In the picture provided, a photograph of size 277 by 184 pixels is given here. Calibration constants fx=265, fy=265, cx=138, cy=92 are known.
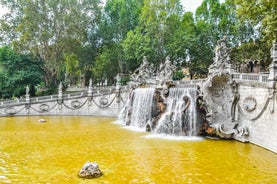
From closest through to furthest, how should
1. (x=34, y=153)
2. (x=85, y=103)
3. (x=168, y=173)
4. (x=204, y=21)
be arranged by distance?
(x=168, y=173) < (x=34, y=153) < (x=85, y=103) < (x=204, y=21)

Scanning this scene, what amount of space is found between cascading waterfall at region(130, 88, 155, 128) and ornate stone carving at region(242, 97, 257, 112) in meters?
7.33

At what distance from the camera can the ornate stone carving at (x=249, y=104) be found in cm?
1581

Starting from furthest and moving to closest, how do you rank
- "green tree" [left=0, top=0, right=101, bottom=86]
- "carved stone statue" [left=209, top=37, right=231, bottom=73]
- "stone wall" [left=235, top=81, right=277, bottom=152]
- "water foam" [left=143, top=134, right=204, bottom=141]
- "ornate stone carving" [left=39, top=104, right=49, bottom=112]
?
"green tree" [left=0, top=0, right=101, bottom=86] → "ornate stone carving" [left=39, top=104, right=49, bottom=112] → "carved stone statue" [left=209, top=37, right=231, bottom=73] → "water foam" [left=143, top=134, right=204, bottom=141] → "stone wall" [left=235, top=81, right=277, bottom=152]

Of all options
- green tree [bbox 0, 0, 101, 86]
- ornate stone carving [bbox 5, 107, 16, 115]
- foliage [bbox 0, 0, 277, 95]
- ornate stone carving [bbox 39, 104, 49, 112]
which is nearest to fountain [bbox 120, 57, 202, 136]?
foliage [bbox 0, 0, 277, 95]

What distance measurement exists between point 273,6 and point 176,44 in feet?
52.5

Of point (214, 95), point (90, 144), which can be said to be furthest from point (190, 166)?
point (214, 95)

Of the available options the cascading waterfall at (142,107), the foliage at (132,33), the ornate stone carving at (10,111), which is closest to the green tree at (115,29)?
the foliage at (132,33)

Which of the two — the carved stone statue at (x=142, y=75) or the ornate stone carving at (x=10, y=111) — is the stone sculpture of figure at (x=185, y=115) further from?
the ornate stone carving at (x=10, y=111)

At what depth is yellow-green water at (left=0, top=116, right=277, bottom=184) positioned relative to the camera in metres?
9.41

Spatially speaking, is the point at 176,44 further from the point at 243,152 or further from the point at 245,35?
the point at 243,152

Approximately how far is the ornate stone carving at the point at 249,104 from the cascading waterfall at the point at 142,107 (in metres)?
7.33

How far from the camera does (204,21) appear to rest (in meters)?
38.1

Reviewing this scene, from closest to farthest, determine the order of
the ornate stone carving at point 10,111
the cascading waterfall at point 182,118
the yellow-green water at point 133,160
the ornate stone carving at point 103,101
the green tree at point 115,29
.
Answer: the yellow-green water at point 133,160 < the cascading waterfall at point 182,118 < the ornate stone carving at point 10,111 < the ornate stone carving at point 103,101 < the green tree at point 115,29

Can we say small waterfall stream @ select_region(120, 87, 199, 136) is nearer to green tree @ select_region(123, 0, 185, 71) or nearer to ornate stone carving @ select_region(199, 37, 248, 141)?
ornate stone carving @ select_region(199, 37, 248, 141)
